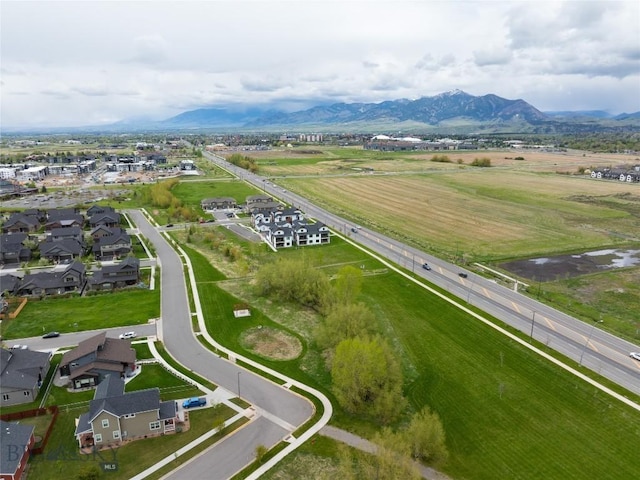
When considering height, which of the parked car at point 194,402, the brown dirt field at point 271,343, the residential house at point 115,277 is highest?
the residential house at point 115,277

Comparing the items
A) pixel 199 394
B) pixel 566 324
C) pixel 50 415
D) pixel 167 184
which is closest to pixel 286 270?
pixel 199 394

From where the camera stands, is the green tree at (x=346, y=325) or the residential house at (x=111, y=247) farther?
the residential house at (x=111, y=247)

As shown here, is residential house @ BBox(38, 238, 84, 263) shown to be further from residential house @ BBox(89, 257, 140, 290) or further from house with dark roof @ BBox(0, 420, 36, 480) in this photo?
house with dark roof @ BBox(0, 420, 36, 480)

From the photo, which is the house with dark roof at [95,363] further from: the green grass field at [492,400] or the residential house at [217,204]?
the residential house at [217,204]

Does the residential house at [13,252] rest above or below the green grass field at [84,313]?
above

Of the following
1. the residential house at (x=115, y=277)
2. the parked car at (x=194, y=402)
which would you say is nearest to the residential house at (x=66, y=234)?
the residential house at (x=115, y=277)

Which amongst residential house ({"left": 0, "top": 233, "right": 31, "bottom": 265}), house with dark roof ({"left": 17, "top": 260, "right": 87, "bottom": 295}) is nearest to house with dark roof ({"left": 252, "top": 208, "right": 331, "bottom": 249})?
house with dark roof ({"left": 17, "top": 260, "right": 87, "bottom": 295})

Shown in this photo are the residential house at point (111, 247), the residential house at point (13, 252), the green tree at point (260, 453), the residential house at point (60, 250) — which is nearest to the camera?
the green tree at point (260, 453)

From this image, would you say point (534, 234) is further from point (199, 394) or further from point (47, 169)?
point (47, 169)

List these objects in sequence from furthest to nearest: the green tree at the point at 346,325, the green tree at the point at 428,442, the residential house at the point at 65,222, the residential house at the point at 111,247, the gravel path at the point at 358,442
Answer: the residential house at the point at 65,222 → the residential house at the point at 111,247 → the green tree at the point at 346,325 → the green tree at the point at 428,442 → the gravel path at the point at 358,442
